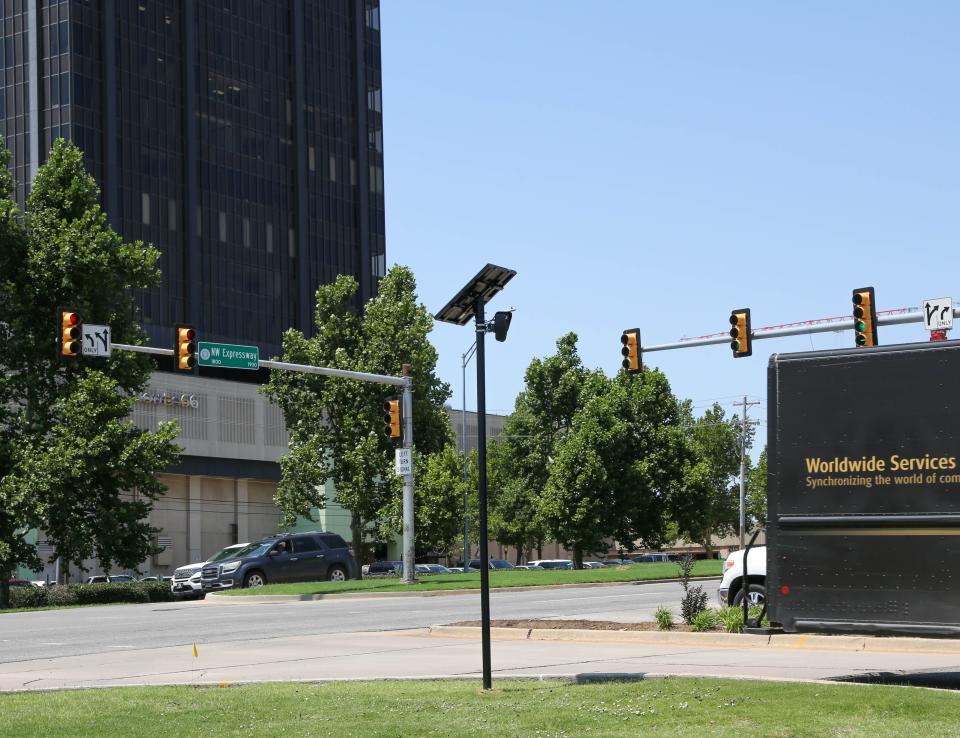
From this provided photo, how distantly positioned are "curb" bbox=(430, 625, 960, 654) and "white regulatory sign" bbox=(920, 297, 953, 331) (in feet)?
40.8

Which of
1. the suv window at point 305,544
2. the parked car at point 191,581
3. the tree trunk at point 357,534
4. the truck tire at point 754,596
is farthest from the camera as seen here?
the tree trunk at point 357,534

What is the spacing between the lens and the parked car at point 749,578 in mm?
18062

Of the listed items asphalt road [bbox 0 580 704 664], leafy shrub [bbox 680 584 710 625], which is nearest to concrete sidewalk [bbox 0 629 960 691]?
leafy shrub [bbox 680 584 710 625]

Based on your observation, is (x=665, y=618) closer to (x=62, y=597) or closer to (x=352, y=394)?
(x=62, y=597)

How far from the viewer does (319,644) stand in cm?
1817

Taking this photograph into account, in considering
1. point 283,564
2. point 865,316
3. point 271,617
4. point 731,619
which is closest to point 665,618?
point 731,619

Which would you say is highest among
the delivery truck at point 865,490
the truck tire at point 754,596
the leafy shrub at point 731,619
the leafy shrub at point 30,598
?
the delivery truck at point 865,490

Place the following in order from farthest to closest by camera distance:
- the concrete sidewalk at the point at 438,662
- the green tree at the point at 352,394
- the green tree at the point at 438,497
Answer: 1. the green tree at the point at 438,497
2. the green tree at the point at 352,394
3. the concrete sidewalk at the point at 438,662

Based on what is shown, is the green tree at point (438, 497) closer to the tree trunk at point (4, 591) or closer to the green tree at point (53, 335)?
the green tree at point (53, 335)

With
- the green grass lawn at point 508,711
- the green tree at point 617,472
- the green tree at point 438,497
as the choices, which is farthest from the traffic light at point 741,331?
the green tree at point 617,472

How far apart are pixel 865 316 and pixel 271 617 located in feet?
43.7

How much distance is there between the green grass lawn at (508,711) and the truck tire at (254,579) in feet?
87.1

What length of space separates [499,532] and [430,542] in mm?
11453

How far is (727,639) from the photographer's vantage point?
52.9 feet
